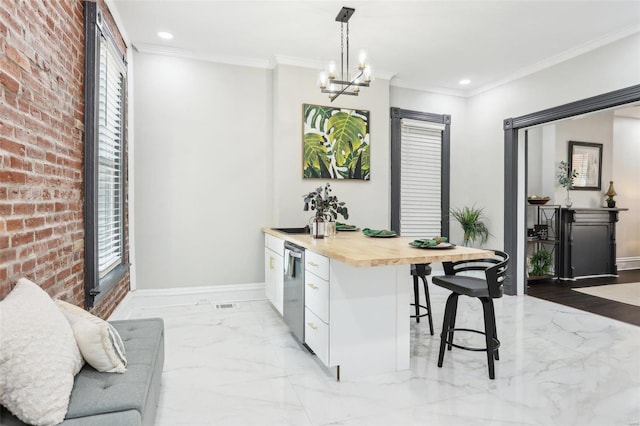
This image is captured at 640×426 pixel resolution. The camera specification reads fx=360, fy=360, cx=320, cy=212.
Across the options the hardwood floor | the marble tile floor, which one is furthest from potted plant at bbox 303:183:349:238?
the hardwood floor

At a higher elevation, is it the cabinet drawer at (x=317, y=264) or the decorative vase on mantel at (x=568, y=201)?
the decorative vase on mantel at (x=568, y=201)

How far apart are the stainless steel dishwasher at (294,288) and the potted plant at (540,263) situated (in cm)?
463

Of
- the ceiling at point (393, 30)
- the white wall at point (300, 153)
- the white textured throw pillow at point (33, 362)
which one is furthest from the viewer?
the white wall at point (300, 153)

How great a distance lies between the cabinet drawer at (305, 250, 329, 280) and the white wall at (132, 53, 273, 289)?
1915mm

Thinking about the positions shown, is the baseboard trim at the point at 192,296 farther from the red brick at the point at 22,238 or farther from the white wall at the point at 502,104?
the white wall at the point at 502,104

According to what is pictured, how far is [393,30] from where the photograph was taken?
371cm

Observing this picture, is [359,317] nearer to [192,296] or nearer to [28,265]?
[28,265]

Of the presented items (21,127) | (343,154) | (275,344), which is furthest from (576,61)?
(21,127)

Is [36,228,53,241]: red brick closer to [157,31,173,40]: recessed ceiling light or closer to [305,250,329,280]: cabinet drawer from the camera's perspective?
[305,250,329,280]: cabinet drawer

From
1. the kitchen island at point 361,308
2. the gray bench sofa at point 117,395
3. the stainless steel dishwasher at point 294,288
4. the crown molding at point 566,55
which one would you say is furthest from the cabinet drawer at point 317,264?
the crown molding at point 566,55

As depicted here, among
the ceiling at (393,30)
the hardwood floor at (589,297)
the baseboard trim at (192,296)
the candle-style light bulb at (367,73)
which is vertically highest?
the ceiling at (393,30)

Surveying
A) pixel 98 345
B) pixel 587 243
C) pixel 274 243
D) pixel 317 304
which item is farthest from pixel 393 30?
pixel 587 243

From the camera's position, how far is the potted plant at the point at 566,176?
6016mm

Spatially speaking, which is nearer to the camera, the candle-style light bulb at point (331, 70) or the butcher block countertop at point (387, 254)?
the butcher block countertop at point (387, 254)
